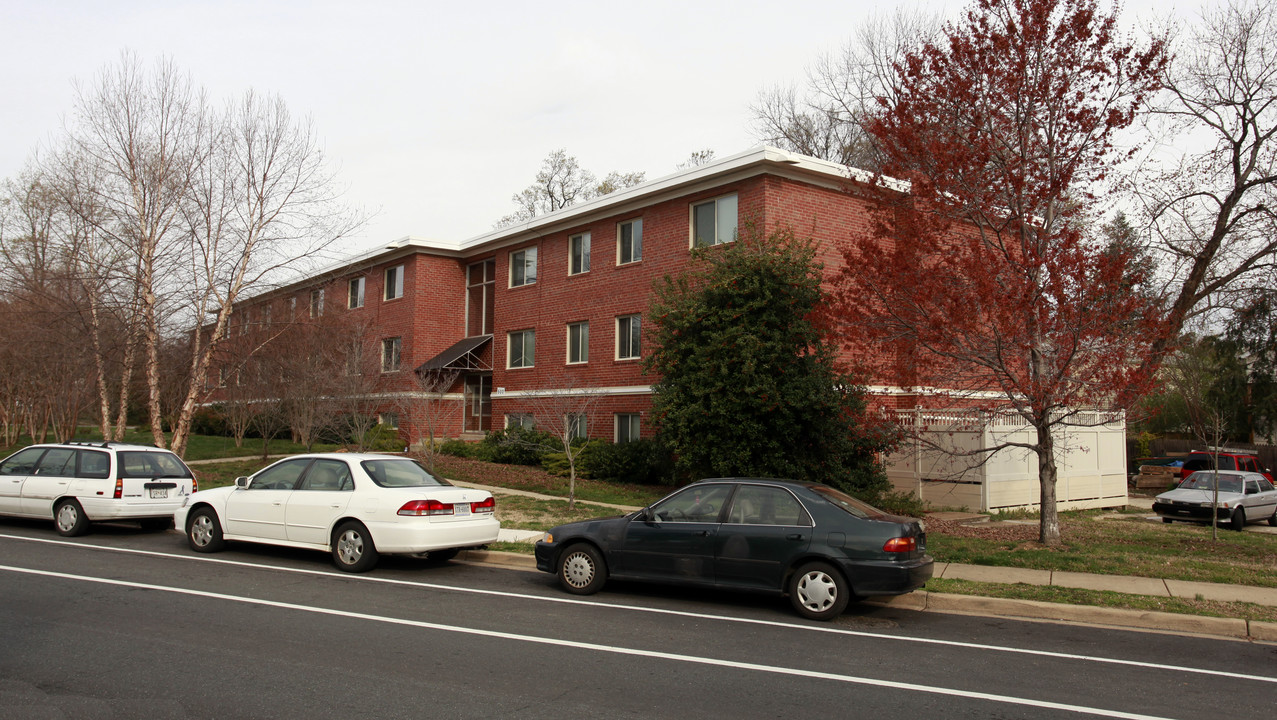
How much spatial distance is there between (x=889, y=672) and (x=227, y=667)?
16.3ft

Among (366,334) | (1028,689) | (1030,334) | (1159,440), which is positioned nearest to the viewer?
(1028,689)

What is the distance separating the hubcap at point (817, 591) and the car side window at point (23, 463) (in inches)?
493

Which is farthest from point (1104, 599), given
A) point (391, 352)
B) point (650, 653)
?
point (391, 352)

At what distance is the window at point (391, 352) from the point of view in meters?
31.5

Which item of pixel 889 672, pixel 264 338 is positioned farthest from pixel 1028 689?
pixel 264 338

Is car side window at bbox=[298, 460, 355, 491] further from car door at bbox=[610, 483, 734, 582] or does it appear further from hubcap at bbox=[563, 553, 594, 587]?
car door at bbox=[610, 483, 734, 582]

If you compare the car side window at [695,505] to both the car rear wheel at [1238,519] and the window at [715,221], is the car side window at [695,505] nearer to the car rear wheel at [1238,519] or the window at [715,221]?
the window at [715,221]

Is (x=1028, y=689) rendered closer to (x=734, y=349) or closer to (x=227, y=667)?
(x=227, y=667)

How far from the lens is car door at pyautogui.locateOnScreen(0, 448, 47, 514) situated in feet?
46.3

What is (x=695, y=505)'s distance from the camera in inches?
373

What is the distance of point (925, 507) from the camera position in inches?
739

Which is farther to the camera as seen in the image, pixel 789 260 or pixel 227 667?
pixel 789 260

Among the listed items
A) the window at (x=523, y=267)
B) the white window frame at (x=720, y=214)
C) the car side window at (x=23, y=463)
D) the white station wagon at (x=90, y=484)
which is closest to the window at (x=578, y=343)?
the window at (x=523, y=267)

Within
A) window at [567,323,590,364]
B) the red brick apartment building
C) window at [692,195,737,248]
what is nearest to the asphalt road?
the red brick apartment building
